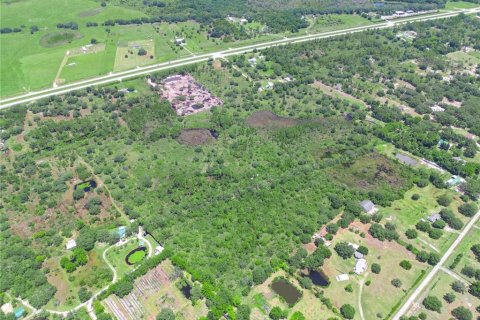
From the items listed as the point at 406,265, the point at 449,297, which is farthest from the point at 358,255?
the point at 449,297

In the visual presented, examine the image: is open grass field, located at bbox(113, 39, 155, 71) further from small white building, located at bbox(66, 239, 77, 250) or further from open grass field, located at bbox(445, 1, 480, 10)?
open grass field, located at bbox(445, 1, 480, 10)

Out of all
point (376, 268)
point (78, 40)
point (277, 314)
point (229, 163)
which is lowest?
point (277, 314)

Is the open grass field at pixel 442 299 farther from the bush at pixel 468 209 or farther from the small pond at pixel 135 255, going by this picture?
the small pond at pixel 135 255

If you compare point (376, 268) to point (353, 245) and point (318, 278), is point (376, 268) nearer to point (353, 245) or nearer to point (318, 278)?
point (353, 245)

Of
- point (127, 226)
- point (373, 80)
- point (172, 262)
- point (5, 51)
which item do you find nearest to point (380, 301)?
point (172, 262)

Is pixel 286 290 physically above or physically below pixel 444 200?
below

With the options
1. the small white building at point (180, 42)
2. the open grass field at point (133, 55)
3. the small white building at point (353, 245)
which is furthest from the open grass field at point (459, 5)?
the small white building at point (353, 245)
